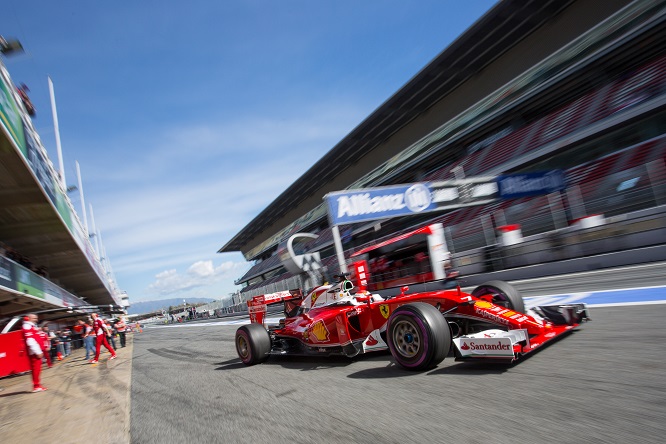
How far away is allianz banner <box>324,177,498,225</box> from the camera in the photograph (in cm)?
1493

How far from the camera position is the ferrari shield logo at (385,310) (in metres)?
5.63

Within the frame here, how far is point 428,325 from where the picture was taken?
4348 mm

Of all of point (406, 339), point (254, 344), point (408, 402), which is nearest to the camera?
point (408, 402)

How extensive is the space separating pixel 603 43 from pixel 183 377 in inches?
719

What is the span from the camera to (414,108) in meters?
27.2

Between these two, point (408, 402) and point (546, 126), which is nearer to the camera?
point (408, 402)

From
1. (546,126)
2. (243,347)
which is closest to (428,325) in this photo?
(243,347)

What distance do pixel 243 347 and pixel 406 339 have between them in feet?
12.4

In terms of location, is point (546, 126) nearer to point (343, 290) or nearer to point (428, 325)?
point (343, 290)

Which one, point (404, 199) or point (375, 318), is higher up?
point (404, 199)

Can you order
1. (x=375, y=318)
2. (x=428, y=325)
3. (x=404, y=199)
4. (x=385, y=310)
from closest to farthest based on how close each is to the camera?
(x=428, y=325) → (x=385, y=310) → (x=375, y=318) → (x=404, y=199)

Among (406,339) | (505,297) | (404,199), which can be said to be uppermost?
(404,199)

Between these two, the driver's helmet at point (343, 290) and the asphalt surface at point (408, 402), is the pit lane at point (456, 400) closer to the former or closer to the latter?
the asphalt surface at point (408, 402)

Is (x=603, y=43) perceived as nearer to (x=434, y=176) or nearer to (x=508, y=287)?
(x=434, y=176)
